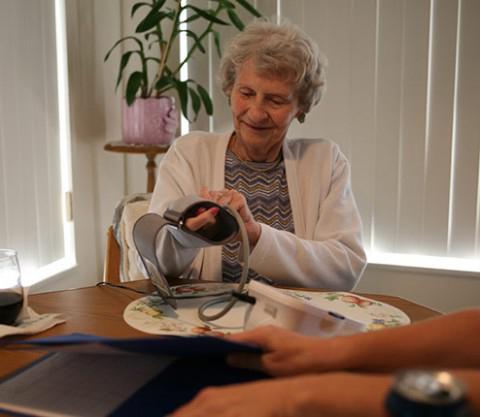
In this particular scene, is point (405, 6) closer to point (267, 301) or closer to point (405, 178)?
point (405, 178)

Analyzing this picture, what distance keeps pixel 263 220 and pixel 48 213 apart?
4.00 feet

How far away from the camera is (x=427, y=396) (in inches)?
13.5

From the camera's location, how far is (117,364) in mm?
783

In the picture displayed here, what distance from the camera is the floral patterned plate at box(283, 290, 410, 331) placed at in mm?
1144

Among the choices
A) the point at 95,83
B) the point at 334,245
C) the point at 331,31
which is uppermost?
the point at 331,31

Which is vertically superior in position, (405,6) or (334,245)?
(405,6)

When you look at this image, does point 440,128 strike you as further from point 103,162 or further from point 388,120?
point 103,162

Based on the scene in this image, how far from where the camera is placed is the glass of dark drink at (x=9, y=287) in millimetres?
1007

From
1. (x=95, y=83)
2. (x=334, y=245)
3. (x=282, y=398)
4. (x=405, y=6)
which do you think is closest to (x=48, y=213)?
(x=95, y=83)

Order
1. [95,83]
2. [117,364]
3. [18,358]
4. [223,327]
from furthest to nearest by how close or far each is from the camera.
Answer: [95,83] < [223,327] < [18,358] < [117,364]

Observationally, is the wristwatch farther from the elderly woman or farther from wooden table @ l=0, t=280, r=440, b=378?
the elderly woman

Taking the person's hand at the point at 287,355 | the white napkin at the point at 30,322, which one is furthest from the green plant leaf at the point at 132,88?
the person's hand at the point at 287,355

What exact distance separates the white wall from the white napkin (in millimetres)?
1387

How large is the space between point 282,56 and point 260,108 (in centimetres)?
17
